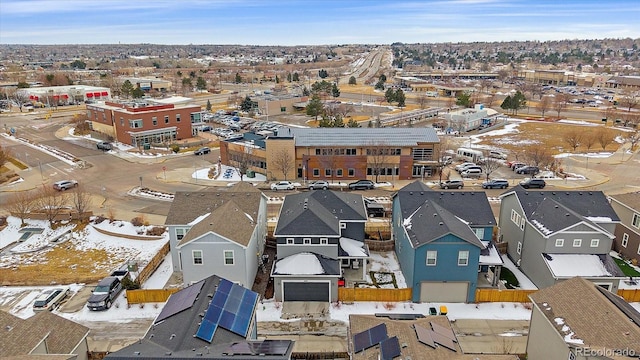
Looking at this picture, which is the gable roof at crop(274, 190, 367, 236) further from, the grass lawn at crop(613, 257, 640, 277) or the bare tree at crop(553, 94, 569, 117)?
the bare tree at crop(553, 94, 569, 117)

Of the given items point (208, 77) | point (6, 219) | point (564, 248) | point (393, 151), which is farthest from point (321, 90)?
point (564, 248)

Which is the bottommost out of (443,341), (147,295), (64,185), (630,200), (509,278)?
(509,278)

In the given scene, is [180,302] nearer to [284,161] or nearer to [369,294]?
[369,294]

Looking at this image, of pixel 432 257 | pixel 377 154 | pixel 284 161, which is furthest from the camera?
pixel 377 154

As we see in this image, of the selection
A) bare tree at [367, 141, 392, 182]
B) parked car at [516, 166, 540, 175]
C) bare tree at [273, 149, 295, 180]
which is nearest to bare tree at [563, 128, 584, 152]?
parked car at [516, 166, 540, 175]

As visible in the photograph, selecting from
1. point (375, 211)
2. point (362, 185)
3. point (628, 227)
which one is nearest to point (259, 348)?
point (375, 211)

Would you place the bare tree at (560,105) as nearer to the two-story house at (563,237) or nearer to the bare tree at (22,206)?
the two-story house at (563,237)

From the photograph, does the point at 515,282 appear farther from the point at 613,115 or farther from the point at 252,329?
the point at 613,115
